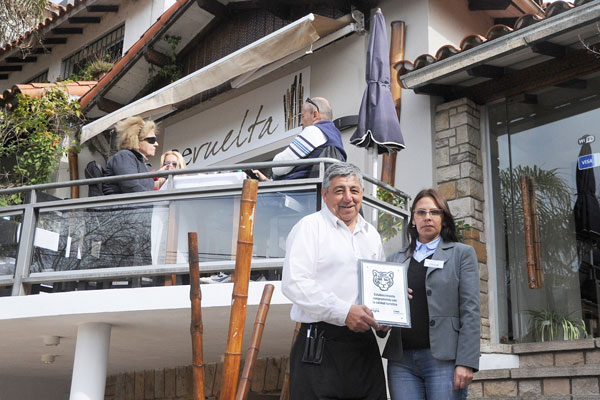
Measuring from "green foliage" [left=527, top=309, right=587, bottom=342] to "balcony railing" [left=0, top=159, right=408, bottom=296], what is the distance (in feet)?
6.28

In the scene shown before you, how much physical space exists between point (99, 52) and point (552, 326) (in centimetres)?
1069

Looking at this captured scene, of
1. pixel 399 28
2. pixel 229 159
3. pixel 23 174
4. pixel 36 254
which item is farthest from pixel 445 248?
pixel 23 174

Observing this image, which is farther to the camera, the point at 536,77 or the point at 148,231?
the point at 536,77

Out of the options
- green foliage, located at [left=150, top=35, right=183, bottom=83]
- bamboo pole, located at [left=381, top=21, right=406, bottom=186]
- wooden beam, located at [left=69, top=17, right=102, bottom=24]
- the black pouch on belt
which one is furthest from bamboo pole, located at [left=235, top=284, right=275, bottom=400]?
wooden beam, located at [left=69, top=17, right=102, bottom=24]

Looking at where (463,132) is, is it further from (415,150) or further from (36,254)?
(36,254)

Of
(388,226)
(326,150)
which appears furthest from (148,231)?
(388,226)

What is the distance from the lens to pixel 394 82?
897 centimetres

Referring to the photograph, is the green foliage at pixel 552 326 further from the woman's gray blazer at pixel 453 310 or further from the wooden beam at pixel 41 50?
the wooden beam at pixel 41 50

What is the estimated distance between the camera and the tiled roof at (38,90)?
455 inches

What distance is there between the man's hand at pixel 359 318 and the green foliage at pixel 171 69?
9431 millimetres

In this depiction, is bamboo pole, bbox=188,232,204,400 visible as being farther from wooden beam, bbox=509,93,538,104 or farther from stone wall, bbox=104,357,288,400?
wooden beam, bbox=509,93,538,104

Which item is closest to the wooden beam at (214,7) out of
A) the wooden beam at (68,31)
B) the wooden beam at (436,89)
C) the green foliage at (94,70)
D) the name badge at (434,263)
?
the green foliage at (94,70)

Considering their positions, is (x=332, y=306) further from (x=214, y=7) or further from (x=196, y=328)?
(x=214, y=7)

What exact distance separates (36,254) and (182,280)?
1.51 meters
